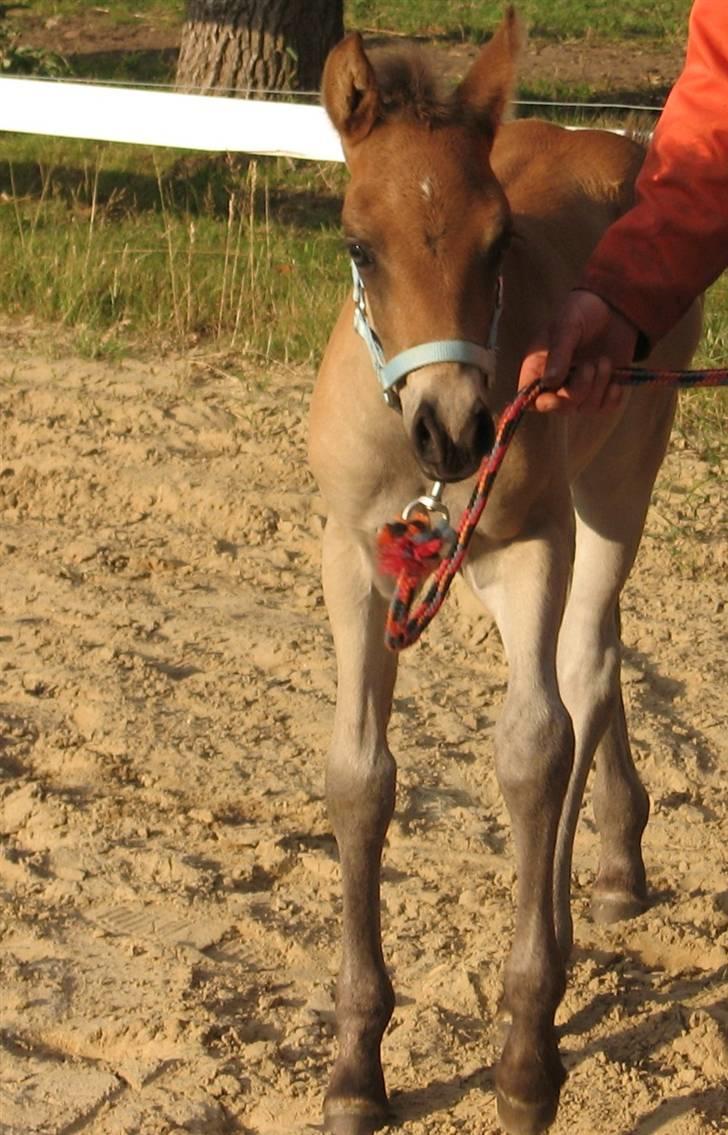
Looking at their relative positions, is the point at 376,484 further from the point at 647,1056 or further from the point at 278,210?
the point at 278,210

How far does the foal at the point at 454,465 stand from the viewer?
9.50 ft

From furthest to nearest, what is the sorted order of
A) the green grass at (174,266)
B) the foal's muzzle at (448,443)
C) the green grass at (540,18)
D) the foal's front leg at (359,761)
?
the green grass at (540,18)
the green grass at (174,266)
the foal's front leg at (359,761)
the foal's muzzle at (448,443)

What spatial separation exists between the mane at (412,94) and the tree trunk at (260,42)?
8.11m

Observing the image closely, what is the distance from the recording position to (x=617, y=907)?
4.10 m

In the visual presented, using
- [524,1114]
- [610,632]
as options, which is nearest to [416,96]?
[610,632]

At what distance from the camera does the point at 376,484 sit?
3340mm

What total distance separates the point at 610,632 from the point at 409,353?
1.50 metres

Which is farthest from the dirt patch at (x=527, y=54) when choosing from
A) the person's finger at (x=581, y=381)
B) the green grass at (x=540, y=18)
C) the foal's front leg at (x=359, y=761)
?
the person's finger at (x=581, y=381)

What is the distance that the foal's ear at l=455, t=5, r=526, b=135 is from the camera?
3154mm

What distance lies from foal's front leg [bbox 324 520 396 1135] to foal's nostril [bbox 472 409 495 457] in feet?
2.27

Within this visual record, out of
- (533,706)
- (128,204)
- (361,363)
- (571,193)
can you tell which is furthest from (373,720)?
(128,204)

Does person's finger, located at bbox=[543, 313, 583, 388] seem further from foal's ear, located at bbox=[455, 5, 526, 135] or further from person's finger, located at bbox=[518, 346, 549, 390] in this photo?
foal's ear, located at bbox=[455, 5, 526, 135]

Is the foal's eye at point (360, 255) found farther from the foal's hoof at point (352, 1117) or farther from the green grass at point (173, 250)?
Result: the green grass at point (173, 250)

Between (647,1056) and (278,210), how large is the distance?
7083 millimetres
